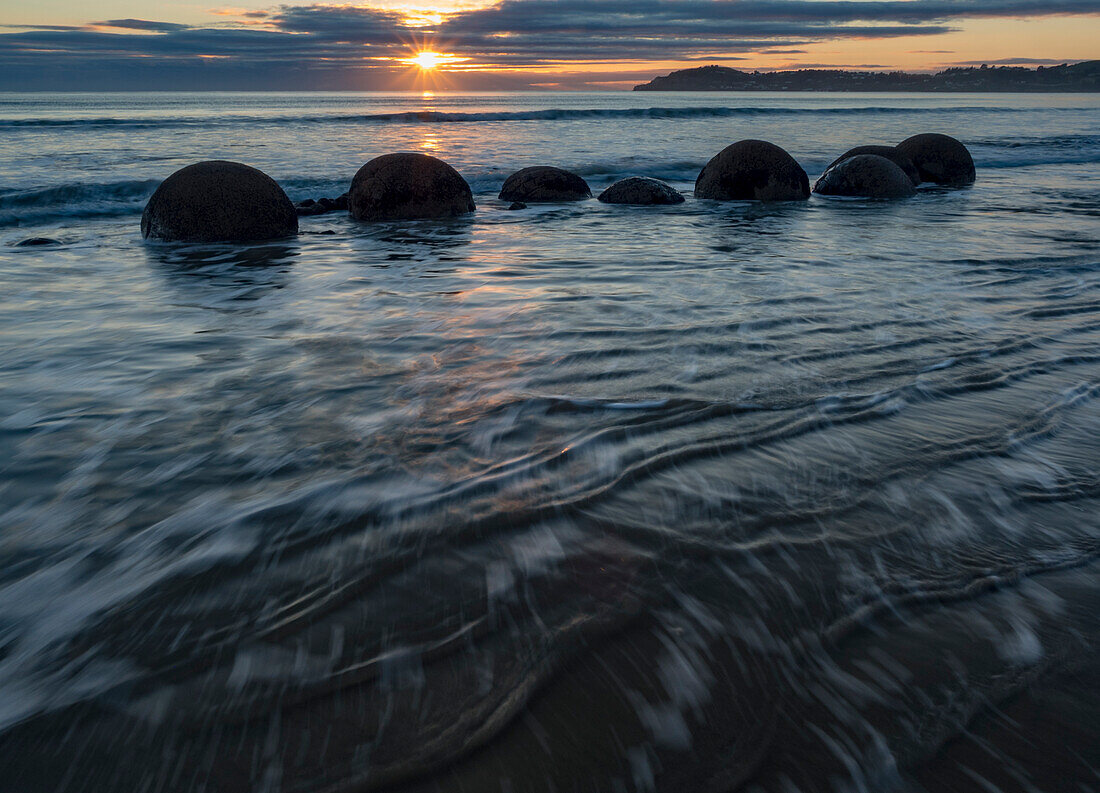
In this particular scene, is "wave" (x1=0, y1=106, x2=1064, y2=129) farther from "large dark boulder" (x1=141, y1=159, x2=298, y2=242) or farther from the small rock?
"large dark boulder" (x1=141, y1=159, x2=298, y2=242)

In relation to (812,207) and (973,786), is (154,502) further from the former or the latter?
(812,207)

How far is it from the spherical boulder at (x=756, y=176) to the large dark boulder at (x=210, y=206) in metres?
7.80

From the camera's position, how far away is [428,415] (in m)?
3.28

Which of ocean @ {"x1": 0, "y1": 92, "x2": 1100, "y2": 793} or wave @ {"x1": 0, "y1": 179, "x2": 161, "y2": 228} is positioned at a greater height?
ocean @ {"x1": 0, "y1": 92, "x2": 1100, "y2": 793}

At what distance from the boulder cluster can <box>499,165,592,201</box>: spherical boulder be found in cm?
2

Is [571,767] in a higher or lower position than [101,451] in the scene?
higher

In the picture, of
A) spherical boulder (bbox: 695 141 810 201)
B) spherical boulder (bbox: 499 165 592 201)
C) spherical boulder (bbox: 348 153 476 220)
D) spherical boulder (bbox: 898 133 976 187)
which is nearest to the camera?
spherical boulder (bbox: 348 153 476 220)

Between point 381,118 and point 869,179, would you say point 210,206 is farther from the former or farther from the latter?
point 381,118

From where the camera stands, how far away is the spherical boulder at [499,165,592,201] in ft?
42.3

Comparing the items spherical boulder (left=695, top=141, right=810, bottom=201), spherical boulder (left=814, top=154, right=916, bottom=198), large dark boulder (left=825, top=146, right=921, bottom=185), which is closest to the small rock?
spherical boulder (left=695, top=141, right=810, bottom=201)

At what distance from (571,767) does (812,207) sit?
38.7 ft

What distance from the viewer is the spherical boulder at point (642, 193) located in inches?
488

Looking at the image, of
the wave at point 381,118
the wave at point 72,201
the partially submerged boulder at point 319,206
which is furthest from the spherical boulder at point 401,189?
the wave at point 381,118

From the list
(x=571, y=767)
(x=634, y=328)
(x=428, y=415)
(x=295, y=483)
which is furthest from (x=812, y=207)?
(x=571, y=767)
